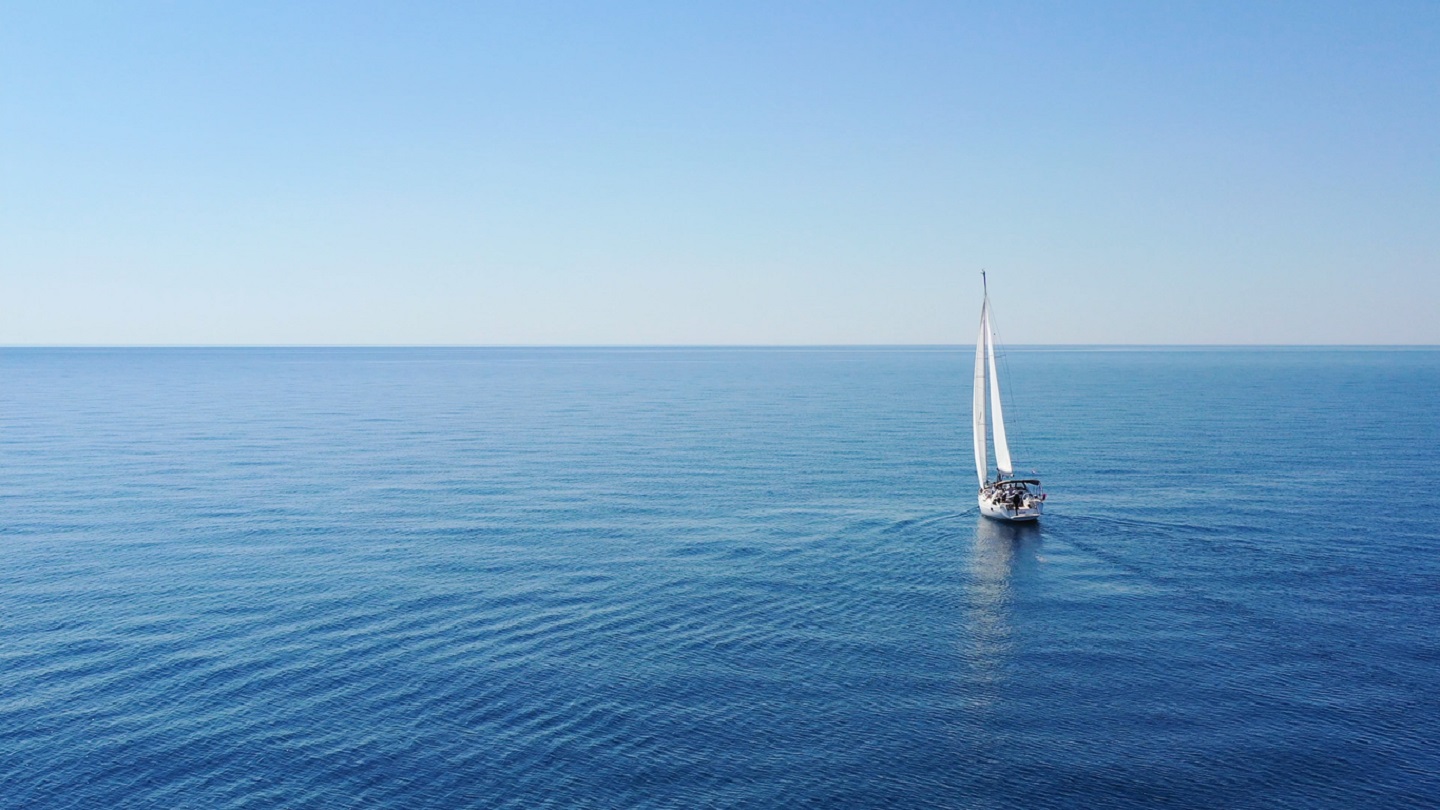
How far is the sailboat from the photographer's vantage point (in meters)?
99.1

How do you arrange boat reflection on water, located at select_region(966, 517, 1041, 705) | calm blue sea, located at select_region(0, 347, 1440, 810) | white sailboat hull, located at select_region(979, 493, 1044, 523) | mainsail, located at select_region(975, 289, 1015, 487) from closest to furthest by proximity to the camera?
calm blue sea, located at select_region(0, 347, 1440, 810), boat reflection on water, located at select_region(966, 517, 1041, 705), white sailboat hull, located at select_region(979, 493, 1044, 523), mainsail, located at select_region(975, 289, 1015, 487)

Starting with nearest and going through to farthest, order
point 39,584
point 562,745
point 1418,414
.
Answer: point 562,745, point 39,584, point 1418,414

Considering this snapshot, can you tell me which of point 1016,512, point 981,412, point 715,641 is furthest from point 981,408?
point 715,641

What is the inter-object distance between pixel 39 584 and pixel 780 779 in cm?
6640

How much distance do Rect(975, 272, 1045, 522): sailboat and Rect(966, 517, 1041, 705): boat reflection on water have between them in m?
1.55

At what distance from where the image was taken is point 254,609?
70.6 meters

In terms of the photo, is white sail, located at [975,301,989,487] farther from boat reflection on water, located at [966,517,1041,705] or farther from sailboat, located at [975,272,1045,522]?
boat reflection on water, located at [966,517,1041,705]

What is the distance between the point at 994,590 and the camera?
78312mm

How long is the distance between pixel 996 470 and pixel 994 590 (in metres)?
41.6

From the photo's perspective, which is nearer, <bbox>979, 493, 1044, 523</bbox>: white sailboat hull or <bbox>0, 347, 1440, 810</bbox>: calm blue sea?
<bbox>0, 347, 1440, 810</bbox>: calm blue sea

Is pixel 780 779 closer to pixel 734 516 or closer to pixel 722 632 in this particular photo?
pixel 722 632

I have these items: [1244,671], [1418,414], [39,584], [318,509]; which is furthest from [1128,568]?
[1418,414]

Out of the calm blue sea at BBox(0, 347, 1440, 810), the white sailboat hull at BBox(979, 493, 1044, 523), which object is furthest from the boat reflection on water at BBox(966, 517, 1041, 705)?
the white sailboat hull at BBox(979, 493, 1044, 523)

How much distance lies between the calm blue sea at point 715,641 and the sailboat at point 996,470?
2.38 m
